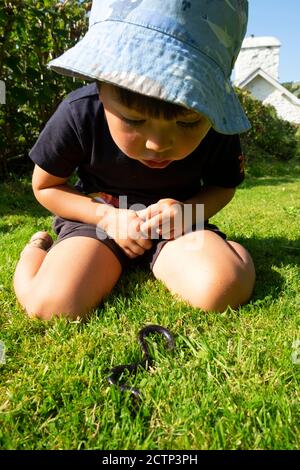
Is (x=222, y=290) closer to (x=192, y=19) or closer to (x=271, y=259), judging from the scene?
(x=271, y=259)

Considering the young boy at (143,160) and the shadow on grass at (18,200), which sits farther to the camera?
the shadow on grass at (18,200)

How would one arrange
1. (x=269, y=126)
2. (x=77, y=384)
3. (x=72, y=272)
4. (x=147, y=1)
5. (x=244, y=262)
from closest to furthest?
(x=77, y=384) → (x=147, y=1) → (x=72, y=272) → (x=244, y=262) → (x=269, y=126)

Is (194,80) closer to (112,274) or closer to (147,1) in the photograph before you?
(147,1)

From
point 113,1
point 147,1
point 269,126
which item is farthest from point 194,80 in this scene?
point 269,126

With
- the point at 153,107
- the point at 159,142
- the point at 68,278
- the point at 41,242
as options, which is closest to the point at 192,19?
the point at 153,107

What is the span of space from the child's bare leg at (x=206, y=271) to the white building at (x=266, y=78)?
72.0 ft

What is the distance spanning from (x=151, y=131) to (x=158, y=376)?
836 millimetres

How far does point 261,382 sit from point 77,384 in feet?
1.89

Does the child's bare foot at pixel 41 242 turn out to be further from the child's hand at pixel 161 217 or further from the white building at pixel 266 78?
the white building at pixel 266 78

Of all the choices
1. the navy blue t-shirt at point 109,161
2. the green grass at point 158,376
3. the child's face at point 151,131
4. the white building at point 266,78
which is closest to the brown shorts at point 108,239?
the green grass at point 158,376

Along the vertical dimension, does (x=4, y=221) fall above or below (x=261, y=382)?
below

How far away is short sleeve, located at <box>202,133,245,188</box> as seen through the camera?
2.37m

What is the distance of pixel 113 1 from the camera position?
1607 millimetres

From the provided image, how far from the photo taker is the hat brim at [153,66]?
56.7 inches
